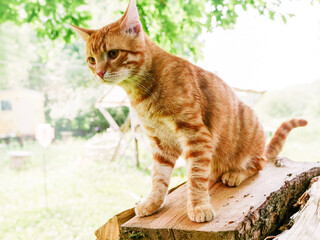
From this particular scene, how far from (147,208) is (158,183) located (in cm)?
12

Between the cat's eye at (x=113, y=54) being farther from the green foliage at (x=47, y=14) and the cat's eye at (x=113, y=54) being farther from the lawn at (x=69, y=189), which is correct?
the lawn at (x=69, y=189)

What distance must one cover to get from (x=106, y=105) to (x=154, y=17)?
0.72 meters

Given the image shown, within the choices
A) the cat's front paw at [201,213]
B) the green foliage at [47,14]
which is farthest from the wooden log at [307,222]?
the green foliage at [47,14]

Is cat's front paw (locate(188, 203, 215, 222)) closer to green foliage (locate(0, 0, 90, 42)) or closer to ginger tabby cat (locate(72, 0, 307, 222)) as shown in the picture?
ginger tabby cat (locate(72, 0, 307, 222))

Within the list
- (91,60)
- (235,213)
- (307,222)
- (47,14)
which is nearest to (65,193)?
(47,14)

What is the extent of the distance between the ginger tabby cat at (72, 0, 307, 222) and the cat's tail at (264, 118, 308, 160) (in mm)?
452

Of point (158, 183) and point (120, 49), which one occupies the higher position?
point (120, 49)

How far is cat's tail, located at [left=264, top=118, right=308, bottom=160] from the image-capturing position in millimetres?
1454

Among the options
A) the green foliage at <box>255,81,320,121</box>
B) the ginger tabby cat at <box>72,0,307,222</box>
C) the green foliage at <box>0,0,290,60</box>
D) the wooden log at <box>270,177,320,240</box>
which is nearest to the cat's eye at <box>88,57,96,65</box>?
the ginger tabby cat at <box>72,0,307,222</box>

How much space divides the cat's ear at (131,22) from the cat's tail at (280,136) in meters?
0.96

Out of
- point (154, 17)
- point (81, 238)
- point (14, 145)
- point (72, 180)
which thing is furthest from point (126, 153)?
point (154, 17)

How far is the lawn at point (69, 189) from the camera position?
1.76 m

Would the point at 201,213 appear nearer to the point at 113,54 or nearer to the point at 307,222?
the point at 307,222

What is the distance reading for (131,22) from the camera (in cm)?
99
